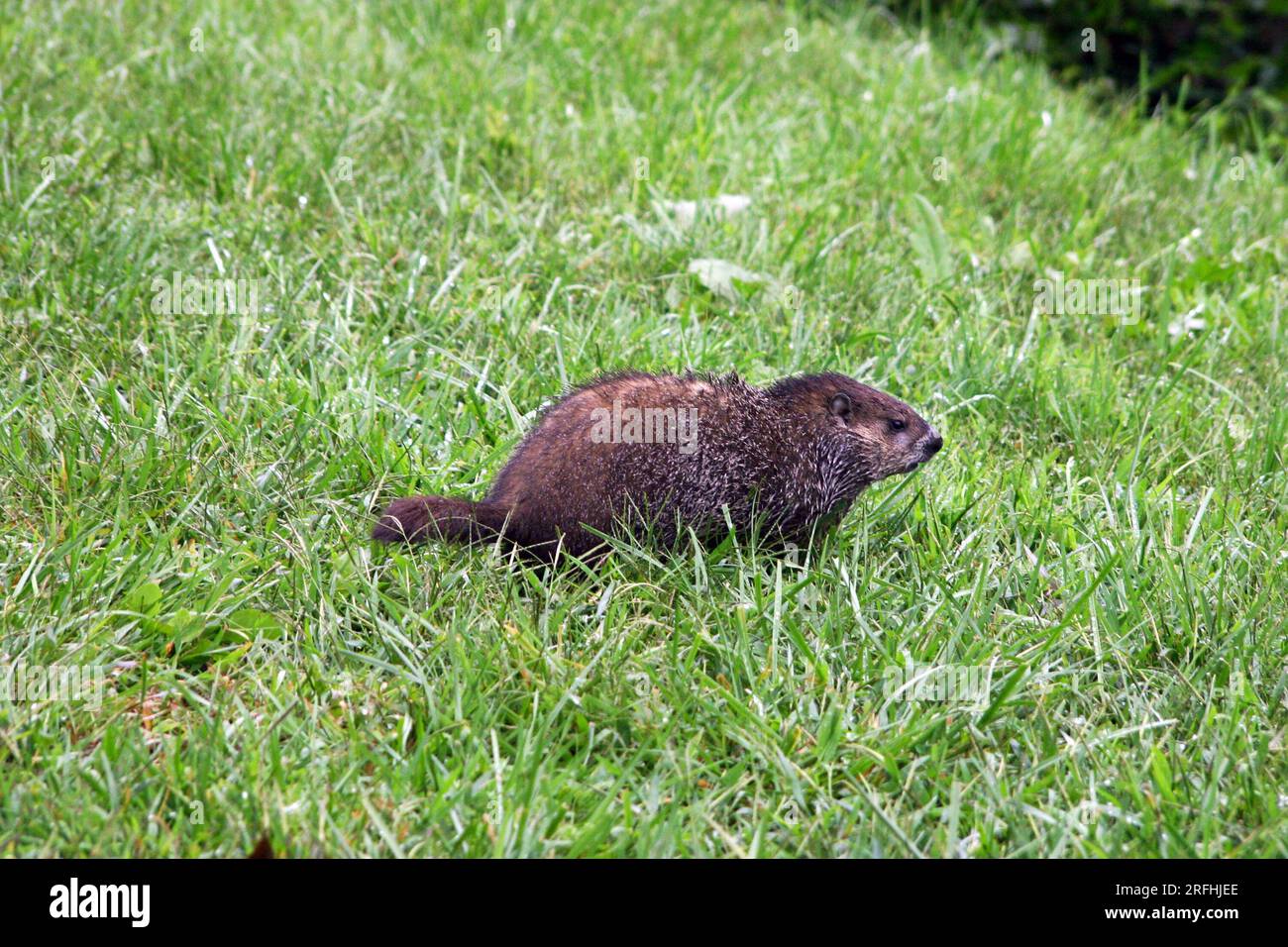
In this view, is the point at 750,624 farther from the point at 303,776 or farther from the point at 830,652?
the point at 303,776

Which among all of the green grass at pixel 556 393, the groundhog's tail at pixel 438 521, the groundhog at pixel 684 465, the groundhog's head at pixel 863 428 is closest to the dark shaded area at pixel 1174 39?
the green grass at pixel 556 393

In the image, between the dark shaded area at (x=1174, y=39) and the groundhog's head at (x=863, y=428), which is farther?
the dark shaded area at (x=1174, y=39)

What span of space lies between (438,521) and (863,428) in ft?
5.11

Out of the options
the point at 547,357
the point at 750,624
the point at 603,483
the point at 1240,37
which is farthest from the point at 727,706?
the point at 1240,37

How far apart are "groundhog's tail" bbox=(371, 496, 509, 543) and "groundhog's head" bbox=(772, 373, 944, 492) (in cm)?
121

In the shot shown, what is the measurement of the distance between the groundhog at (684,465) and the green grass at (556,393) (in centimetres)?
14

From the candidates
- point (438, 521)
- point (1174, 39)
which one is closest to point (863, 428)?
point (438, 521)

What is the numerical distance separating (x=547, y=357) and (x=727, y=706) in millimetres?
1992

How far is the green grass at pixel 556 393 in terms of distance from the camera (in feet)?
10.1

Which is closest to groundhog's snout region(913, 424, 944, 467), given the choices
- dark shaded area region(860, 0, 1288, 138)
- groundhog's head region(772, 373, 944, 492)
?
groundhog's head region(772, 373, 944, 492)

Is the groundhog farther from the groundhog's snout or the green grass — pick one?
the green grass

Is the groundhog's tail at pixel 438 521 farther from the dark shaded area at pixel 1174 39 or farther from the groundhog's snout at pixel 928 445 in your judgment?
the dark shaded area at pixel 1174 39

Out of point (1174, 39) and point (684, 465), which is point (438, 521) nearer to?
point (684, 465)

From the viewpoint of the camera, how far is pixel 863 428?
14.5ft
